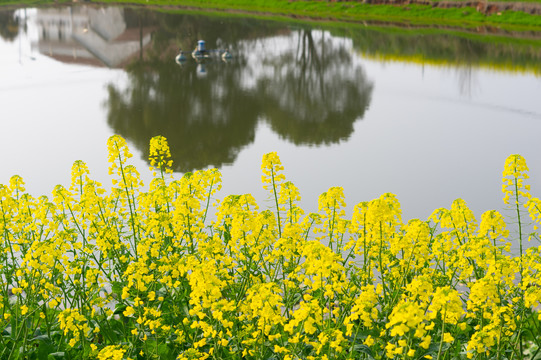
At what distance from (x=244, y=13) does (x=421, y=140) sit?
33.1 metres

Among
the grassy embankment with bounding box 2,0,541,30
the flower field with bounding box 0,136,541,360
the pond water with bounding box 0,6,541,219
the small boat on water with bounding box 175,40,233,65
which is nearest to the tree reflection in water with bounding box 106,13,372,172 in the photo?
the pond water with bounding box 0,6,541,219

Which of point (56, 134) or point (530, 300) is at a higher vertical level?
point (530, 300)

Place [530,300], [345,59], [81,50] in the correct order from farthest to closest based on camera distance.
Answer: [81,50], [345,59], [530,300]

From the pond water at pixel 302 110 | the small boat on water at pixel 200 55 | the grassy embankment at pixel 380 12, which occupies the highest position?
the grassy embankment at pixel 380 12

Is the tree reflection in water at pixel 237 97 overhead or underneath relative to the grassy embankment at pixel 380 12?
underneath

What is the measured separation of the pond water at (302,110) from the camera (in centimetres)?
1188

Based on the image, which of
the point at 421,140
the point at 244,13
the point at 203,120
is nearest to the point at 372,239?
the point at 421,140

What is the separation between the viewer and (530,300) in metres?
3.96

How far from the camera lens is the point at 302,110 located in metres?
17.5

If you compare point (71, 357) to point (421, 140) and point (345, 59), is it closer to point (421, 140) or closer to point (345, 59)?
point (421, 140)

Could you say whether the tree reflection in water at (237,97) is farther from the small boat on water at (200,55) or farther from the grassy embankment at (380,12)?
the grassy embankment at (380,12)

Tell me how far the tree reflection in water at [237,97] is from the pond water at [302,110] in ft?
0.20

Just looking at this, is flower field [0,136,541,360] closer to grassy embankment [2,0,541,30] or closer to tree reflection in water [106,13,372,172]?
tree reflection in water [106,13,372,172]

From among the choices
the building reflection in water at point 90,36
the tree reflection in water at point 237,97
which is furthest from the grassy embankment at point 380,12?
the tree reflection in water at point 237,97
